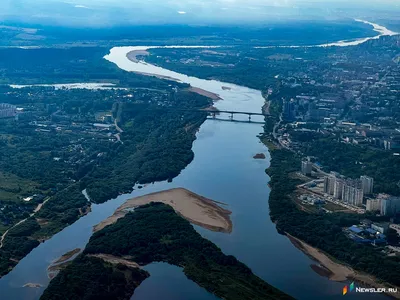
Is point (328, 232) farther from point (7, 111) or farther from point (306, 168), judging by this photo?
point (7, 111)

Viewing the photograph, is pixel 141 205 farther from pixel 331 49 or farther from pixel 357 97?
pixel 331 49

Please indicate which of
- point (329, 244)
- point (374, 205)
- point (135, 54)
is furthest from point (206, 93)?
point (329, 244)

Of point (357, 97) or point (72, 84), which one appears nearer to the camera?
point (357, 97)

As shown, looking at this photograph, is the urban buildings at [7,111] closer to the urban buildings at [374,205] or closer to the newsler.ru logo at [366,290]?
the urban buildings at [374,205]

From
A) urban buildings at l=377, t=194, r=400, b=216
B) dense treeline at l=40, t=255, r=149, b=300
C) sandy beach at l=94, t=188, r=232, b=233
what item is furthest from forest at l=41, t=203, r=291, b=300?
urban buildings at l=377, t=194, r=400, b=216

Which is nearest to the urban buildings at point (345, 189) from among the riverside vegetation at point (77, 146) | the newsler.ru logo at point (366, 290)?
the riverside vegetation at point (77, 146)

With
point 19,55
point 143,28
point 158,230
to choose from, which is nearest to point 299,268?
point 158,230
